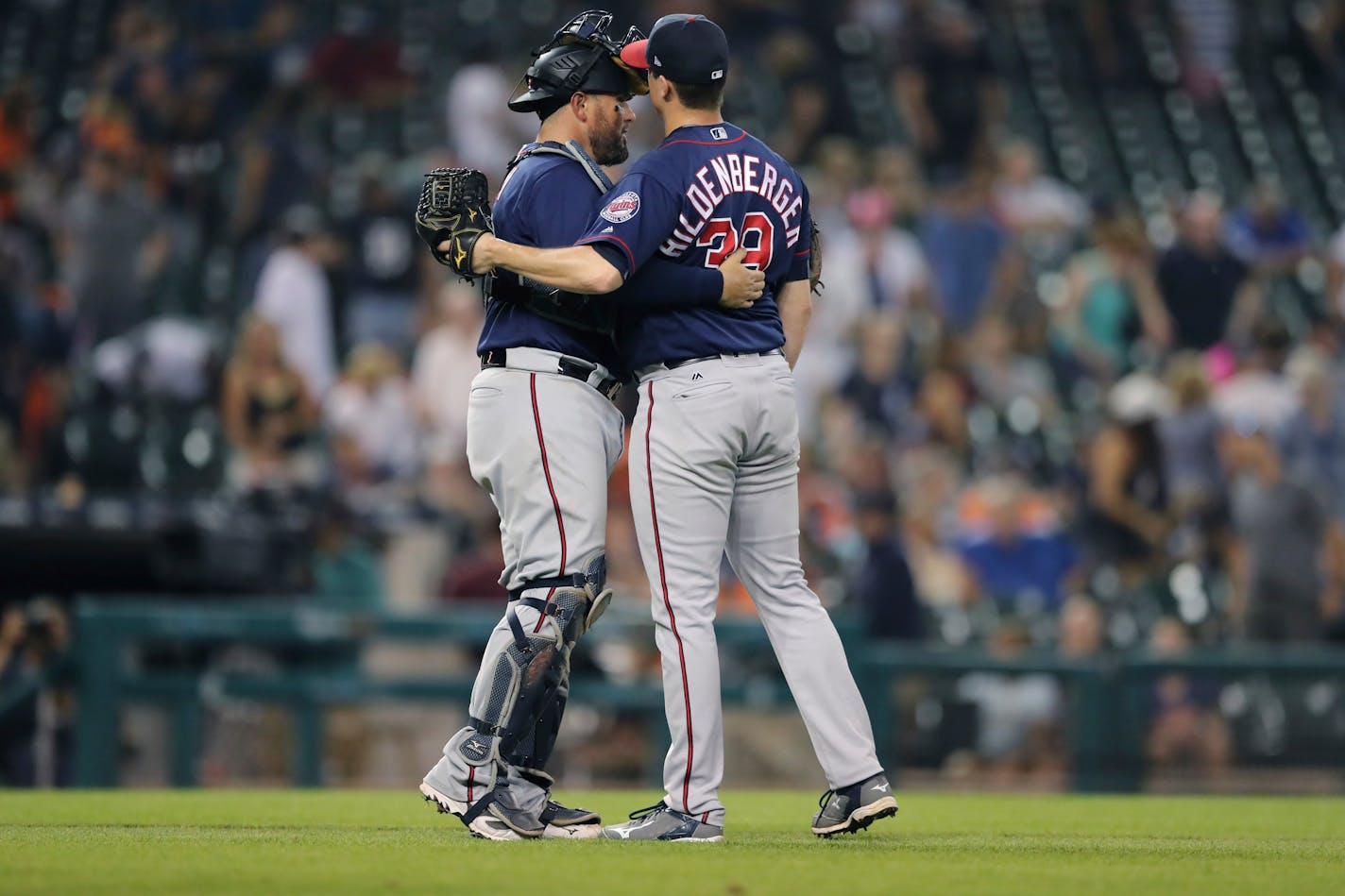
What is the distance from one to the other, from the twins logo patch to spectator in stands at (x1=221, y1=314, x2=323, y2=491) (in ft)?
20.8

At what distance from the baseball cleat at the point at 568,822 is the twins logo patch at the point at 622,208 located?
1.66 m

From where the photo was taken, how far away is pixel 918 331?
1464 cm

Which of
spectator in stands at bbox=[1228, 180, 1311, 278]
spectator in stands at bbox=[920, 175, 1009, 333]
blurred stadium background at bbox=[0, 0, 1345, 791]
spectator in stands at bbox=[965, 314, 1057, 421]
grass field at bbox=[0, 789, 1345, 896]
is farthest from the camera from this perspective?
spectator in stands at bbox=[1228, 180, 1311, 278]

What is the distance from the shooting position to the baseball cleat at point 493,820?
5.68 m

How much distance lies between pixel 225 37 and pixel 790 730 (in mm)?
8759

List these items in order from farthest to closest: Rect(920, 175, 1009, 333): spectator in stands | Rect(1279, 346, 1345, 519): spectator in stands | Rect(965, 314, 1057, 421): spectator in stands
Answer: Rect(920, 175, 1009, 333): spectator in stands → Rect(965, 314, 1057, 421): spectator in stands → Rect(1279, 346, 1345, 519): spectator in stands

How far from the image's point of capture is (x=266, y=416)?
1216 cm

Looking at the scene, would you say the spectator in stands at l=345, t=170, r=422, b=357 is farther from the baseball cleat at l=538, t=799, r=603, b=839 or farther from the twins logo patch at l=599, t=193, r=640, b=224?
the twins logo patch at l=599, t=193, r=640, b=224

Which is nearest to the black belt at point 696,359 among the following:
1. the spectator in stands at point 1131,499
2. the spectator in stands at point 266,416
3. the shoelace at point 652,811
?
the shoelace at point 652,811

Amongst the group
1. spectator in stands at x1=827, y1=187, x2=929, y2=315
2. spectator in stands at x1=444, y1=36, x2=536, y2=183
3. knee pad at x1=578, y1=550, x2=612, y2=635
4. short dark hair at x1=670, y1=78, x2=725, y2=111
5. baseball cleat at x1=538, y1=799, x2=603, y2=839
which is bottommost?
baseball cleat at x1=538, y1=799, x2=603, y2=839

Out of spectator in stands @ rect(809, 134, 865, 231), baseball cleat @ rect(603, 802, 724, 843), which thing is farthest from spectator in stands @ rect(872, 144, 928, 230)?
baseball cleat @ rect(603, 802, 724, 843)

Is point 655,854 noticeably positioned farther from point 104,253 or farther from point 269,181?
point 269,181

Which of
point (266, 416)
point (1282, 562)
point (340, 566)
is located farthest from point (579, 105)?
point (266, 416)

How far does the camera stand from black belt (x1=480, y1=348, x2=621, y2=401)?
582cm
